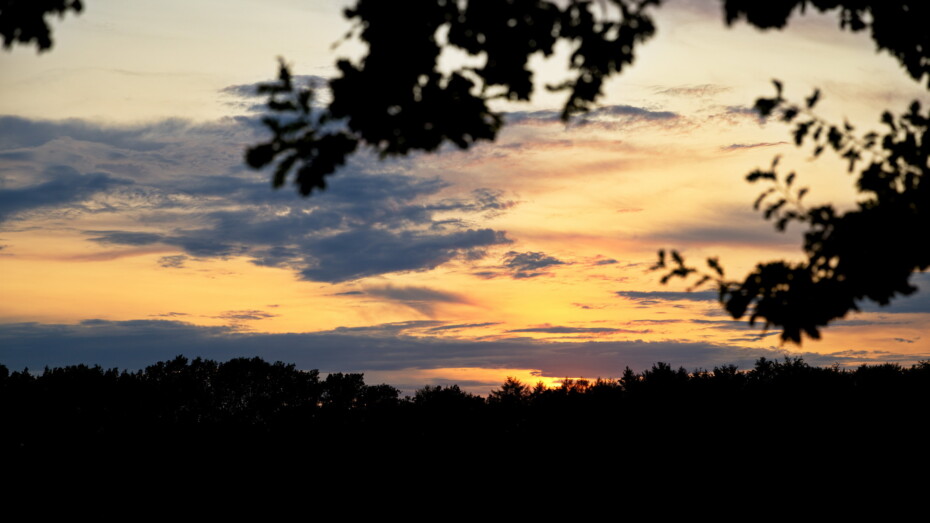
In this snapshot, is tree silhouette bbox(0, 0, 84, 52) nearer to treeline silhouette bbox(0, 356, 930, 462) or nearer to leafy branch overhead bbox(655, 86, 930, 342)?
leafy branch overhead bbox(655, 86, 930, 342)

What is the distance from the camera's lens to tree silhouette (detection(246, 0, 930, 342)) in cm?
701

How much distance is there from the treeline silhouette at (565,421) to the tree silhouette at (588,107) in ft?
43.8

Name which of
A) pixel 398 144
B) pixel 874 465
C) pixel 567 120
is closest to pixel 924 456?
pixel 874 465

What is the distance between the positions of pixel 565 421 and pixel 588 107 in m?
15.8

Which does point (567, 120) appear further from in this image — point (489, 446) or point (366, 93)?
point (489, 446)

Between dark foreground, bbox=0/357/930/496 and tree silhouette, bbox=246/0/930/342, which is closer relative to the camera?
tree silhouette, bbox=246/0/930/342

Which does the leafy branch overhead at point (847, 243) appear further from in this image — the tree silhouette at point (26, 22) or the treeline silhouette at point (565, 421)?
the treeline silhouette at point (565, 421)

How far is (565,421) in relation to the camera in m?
22.8

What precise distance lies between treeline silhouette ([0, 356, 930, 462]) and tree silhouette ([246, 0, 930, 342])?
1335cm

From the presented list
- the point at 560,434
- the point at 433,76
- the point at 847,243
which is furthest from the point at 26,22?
the point at 560,434

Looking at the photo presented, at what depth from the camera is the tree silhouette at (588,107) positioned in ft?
23.0

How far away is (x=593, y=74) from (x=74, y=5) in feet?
15.6

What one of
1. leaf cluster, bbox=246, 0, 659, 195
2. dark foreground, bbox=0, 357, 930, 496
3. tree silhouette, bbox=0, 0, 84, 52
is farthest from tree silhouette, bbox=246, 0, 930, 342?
dark foreground, bbox=0, 357, 930, 496

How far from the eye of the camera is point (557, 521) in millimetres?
21500
